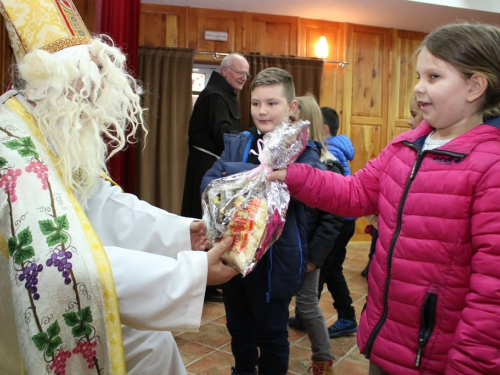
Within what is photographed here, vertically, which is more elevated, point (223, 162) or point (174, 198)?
point (223, 162)

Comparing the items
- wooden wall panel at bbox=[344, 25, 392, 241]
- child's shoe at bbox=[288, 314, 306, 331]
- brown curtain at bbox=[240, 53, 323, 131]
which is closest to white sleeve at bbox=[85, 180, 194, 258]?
child's shoe at bbox=[288, 314, 306, 331]

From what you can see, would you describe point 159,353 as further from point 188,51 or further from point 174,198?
point 188,51

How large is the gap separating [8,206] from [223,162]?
3.37 ft

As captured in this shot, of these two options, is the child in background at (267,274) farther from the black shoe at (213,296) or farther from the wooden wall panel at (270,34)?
the wooden wall panel at (270,34)

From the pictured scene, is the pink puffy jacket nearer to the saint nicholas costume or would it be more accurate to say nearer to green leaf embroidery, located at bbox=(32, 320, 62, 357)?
the saint nicholas costume

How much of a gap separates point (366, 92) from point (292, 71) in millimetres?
1277

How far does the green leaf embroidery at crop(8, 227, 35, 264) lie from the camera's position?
1.13 meters

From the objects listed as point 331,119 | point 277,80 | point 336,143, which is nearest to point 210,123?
point 331,119

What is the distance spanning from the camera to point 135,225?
1.74 m

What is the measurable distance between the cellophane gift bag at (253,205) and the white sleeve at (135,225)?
0.67 ft

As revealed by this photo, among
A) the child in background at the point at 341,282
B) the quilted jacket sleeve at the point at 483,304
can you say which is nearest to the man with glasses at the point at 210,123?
the child in background at the point at 341,282

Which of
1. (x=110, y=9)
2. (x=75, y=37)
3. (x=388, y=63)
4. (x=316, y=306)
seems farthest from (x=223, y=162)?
(x=388, y=63)

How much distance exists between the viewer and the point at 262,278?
1.96 meters

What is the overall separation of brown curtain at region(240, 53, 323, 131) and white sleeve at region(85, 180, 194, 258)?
14.2 ft
